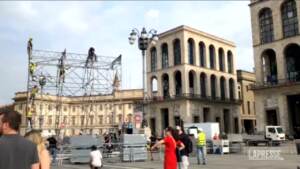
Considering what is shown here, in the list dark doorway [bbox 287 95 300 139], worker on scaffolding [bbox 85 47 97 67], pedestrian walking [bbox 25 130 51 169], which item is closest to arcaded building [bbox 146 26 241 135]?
dark doorway [bbox 287 95 300 139]

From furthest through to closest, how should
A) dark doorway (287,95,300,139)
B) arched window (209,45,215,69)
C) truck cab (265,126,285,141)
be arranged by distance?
arched window (209,45,215,69) < dark doorway (287,95,300,139) < truck cab (265,126,285,141)

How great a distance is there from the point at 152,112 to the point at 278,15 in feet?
82.1

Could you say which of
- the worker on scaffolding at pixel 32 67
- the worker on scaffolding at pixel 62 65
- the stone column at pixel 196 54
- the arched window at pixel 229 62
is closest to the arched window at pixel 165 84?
the stone column at pixel 196 54

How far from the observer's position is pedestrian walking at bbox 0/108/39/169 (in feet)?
13.3

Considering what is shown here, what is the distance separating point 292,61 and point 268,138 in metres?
12.8

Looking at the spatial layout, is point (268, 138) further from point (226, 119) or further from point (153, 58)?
point (153, 58)

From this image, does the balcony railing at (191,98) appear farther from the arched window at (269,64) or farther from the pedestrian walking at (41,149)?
the pedestrian walking at (41,149)

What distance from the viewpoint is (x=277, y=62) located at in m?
47.8

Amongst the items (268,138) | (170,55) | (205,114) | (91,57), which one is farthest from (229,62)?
(91,57)

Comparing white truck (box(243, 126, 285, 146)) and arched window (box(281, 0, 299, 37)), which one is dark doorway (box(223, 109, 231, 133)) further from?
white truck (box(243, 126, 285, 146))

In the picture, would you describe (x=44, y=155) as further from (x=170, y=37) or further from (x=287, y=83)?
(x=170, y=37)

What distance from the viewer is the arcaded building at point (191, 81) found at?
59.0m

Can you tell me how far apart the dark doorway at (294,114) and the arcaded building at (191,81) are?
14.2m

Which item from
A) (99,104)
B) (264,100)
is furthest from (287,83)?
(99,104)
